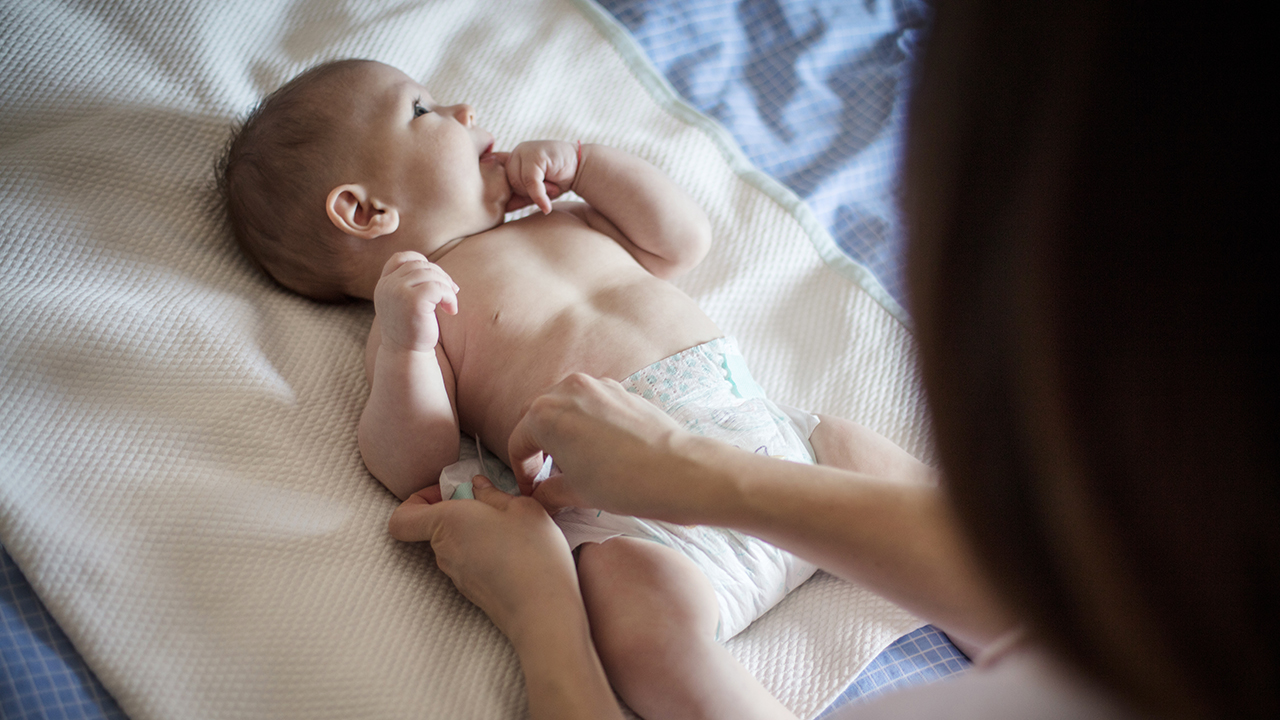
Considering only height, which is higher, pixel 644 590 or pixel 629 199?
pixel 629 199

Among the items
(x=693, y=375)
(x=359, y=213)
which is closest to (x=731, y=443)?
(x=693, y=375)

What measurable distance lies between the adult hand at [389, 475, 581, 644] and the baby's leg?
0.04 meters

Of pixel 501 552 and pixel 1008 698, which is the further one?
pixel 501 552

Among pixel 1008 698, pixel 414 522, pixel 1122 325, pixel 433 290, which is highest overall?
pixel 1122 325

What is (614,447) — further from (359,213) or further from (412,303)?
(359,213)

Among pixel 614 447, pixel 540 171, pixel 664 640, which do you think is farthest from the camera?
pixel 540 171

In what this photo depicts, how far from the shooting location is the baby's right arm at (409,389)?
3.04 ft

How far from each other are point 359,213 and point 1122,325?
40.6 inches

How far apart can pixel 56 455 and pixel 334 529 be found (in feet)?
0.99

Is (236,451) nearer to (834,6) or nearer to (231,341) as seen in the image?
(231,341)

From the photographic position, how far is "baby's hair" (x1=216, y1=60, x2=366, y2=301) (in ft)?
3.62

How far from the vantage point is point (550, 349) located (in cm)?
107

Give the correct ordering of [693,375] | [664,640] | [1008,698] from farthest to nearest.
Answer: [693,375]
[664,640]
[1008,698]

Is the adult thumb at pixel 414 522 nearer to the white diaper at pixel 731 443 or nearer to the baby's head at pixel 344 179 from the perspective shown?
the white diaper at pixel 731 443
